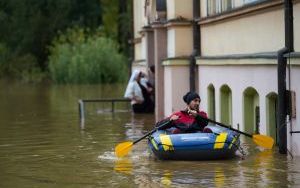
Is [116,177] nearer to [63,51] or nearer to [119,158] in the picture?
[119,158]

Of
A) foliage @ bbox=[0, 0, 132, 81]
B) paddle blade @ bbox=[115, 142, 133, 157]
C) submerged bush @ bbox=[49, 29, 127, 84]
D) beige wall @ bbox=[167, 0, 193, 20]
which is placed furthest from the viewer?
foliage @ bbox=[0, 0, 132, 81]

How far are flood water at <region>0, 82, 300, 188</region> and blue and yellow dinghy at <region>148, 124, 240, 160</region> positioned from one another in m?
0.14

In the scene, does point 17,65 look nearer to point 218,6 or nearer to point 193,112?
point 218,6

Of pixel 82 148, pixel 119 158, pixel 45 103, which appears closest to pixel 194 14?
pixel 82 148

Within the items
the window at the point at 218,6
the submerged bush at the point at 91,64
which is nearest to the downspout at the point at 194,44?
the window at the point at 218,6

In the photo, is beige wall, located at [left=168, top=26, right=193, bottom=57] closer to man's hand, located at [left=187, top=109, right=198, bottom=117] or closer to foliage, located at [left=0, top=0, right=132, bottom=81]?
man's hand, located at [left=187, top=109, right=198, bottom=117]

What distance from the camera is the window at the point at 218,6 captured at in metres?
20.2

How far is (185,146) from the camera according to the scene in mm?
14656

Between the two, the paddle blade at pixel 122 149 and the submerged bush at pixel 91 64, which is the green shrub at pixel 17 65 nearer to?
the submerged bush at pixel 91 64

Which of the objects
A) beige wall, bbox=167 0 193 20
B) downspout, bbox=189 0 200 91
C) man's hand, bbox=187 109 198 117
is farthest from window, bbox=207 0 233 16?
man's hand, bbox=187 109 198 117

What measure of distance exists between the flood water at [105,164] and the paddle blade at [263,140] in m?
0.17

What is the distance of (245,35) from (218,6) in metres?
2.90

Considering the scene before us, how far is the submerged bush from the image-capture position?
52.7m

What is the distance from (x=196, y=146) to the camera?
14.6m
